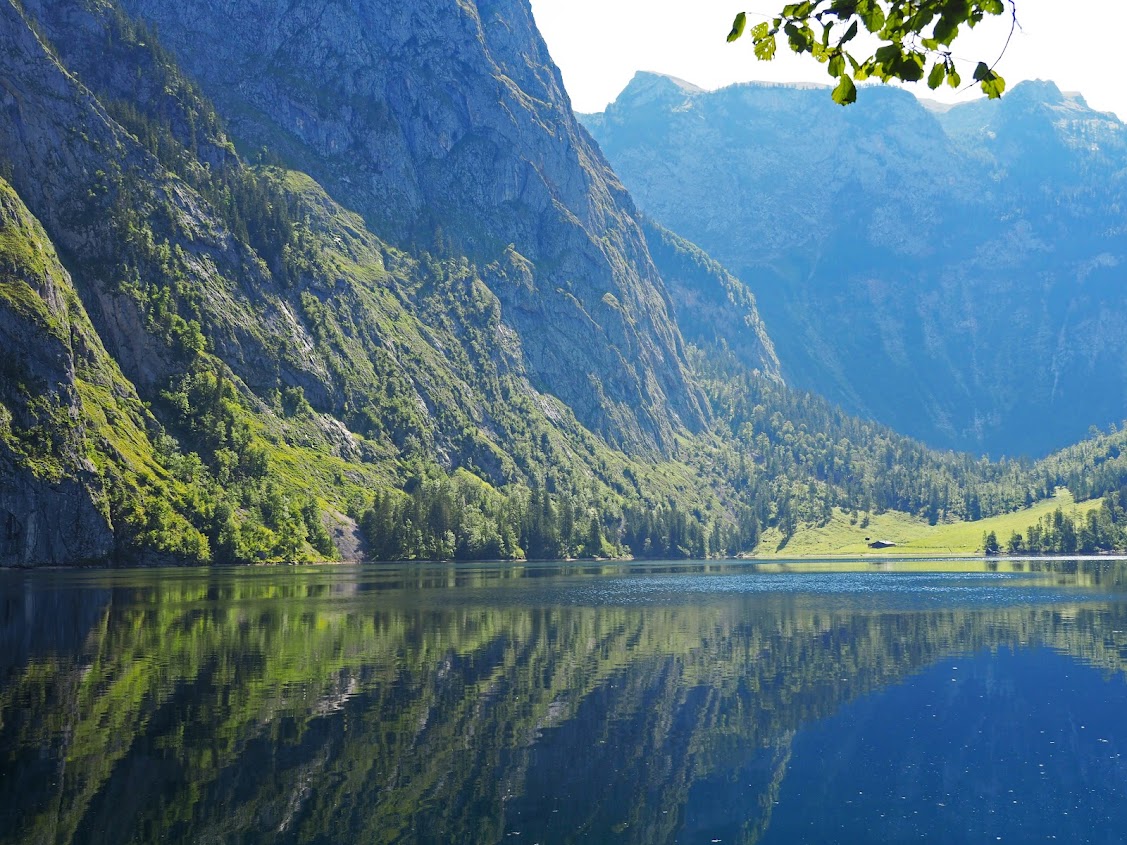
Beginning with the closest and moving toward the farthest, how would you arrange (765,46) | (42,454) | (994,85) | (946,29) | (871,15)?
1. (946,29)
2. (871,15)
3. (994,85)
4. (765,46)
5. (42,454)

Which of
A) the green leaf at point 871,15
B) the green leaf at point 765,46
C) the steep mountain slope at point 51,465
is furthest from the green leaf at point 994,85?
the steep mountain slope at point 51,465

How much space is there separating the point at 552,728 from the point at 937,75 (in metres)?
39.5

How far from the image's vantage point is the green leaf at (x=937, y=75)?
594 inches

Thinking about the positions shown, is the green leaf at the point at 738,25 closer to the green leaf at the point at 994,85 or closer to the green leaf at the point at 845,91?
the green leaf at the point at 845,91

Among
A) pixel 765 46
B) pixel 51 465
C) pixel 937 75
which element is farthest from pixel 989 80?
pixel 51 465

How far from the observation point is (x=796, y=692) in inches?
2383

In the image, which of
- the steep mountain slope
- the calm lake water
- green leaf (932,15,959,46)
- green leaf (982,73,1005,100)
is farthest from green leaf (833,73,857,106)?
the steep mountain slope

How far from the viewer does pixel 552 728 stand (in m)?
49.0

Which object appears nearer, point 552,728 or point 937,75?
point 937,75

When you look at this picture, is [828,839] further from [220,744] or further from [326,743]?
[220,744]

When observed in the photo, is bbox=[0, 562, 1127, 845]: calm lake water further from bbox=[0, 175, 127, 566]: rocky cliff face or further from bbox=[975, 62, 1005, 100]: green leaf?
bbox=[0, 175, 127, 566]: rocky cliff face

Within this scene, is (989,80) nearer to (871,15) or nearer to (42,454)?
(871,15)

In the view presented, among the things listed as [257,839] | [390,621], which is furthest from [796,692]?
[390,621]

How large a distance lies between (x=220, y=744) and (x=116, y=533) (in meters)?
160
